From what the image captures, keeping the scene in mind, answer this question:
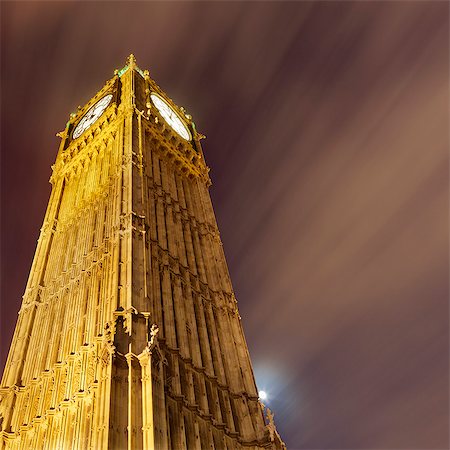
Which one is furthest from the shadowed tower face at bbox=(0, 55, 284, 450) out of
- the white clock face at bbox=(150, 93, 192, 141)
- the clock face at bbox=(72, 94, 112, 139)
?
the white clock face at bbox=(150, 93, 192, 141)

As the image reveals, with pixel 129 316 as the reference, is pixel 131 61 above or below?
above

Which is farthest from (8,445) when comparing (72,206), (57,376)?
(72,206)

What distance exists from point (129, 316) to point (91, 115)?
3033cm

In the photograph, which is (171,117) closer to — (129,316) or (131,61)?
(131,61)

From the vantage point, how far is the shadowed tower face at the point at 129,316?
21.9 meters

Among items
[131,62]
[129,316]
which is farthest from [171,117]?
[129,316]

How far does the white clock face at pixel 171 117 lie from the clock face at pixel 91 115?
425cm

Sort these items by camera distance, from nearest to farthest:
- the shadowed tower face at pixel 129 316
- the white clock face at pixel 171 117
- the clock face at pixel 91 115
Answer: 1. the shadowed tower face at pixel 129 316
2. the clock face at pixel 91 115
3. the white clock face at pixel 171 117

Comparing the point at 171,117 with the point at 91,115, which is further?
the point at 171,117

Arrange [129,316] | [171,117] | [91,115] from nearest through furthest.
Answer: [129,316] → [91,115] → [171,117]

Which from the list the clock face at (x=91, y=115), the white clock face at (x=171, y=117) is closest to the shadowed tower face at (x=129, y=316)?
the clock face at (x=91, y=115)

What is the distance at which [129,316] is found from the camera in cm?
2439

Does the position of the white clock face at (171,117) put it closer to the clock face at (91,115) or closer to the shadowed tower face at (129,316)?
the shadowed tower face at (129,316)

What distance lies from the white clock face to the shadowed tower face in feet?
11.4
